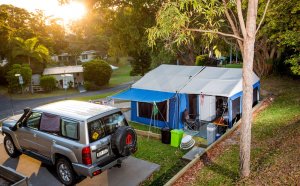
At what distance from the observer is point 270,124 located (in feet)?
37.9

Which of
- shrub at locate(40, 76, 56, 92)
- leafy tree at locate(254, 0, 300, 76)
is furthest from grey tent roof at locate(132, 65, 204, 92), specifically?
shrub at locate(40, 76, 56, 92)

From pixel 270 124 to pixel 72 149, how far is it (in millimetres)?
8459

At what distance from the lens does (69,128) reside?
7.90m

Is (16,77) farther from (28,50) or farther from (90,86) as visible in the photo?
(90,86)

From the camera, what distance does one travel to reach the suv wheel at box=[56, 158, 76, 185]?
7.96 m

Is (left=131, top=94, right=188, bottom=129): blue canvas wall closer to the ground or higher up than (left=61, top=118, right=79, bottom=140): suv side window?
closer to the ground

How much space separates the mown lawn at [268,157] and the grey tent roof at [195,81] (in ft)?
7.14

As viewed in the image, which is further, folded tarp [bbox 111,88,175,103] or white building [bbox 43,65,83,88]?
white building [bbox 43,65,83,88]

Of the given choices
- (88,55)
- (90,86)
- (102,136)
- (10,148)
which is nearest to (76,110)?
(102,136)

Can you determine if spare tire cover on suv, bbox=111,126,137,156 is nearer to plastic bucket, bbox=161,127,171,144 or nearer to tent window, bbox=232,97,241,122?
plastic bucket, bbox=161,127,171,144

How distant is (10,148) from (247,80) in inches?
354

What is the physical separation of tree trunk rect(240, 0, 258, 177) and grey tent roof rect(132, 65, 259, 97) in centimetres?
556

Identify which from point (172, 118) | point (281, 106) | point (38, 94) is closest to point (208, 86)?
point (172, 118)

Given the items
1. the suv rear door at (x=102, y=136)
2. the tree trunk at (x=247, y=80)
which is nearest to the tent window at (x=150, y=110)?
the suv rear door at (x=102, y=136)
